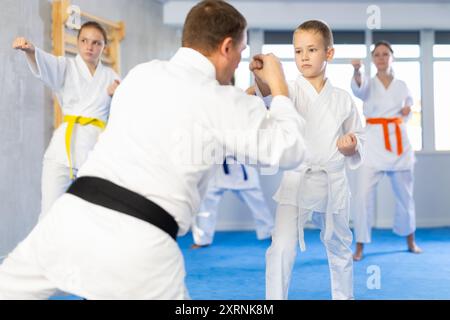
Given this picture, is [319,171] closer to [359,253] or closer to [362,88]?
[359,253]

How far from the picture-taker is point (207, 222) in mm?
5281

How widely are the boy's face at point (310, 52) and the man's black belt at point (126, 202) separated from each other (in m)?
1.36

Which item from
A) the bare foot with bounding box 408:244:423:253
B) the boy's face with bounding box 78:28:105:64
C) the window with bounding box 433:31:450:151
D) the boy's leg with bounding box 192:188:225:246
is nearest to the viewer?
the boy's face with bounding box 78:28:105:64

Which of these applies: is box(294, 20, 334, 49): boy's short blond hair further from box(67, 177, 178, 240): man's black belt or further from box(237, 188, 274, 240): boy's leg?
box(237, 188, 274, 240): boy's leg

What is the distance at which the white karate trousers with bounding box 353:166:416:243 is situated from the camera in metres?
4.56

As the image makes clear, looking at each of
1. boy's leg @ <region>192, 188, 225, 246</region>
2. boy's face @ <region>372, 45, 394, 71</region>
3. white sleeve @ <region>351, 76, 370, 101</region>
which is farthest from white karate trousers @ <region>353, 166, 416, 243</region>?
boy's leg @ <region>192, 188, 225, 246</region>

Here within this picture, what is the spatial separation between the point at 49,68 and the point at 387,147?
2850 millimetres

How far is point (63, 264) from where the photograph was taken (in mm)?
1323

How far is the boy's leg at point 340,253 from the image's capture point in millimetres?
2520

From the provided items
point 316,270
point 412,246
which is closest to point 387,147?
point 412,246

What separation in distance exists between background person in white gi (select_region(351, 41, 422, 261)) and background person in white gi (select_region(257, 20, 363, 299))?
2.11 meters

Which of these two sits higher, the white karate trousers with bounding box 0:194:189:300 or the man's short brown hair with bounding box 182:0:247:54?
the man's short brown hair with bounding box 182:0:247:54

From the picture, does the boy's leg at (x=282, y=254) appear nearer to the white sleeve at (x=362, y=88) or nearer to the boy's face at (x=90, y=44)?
the boy's face at (x=90, y=44)
